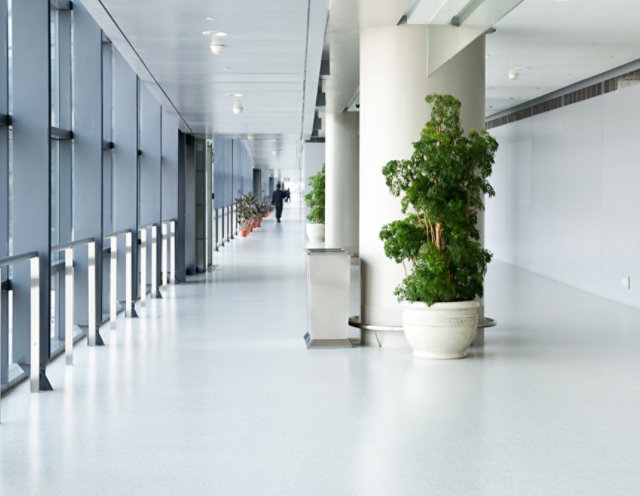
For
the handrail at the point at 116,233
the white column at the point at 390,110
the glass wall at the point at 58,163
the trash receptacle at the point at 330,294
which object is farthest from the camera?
the handrail at the point at 116,233

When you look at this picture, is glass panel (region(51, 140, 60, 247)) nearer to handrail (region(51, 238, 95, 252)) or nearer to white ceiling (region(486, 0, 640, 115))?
handrail (region(51, 238, 95, 252))

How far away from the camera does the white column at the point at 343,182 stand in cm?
1950

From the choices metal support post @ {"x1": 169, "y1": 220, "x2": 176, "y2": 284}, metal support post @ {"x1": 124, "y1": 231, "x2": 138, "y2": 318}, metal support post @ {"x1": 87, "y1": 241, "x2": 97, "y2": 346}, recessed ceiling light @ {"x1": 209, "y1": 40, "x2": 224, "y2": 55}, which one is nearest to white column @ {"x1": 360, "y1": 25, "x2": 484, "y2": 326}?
recessed ceiling light @ {"x1": 209, "y1": 40, "x2": 224, "y2": 55}

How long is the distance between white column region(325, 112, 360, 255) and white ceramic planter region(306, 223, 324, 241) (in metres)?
5.70

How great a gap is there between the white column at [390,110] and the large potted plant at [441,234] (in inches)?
17.2

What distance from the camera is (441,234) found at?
8.73 m

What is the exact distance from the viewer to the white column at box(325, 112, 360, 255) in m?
19.5

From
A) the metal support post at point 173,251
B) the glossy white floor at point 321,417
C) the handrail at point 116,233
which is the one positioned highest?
the handrail at point 116,233

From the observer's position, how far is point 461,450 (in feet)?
17.8

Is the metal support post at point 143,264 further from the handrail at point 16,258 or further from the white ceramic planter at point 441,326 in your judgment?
the handrail at point 16,258

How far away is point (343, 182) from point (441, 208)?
11320mm

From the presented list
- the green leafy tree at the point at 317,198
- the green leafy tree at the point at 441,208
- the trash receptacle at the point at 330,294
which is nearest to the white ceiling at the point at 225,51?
the green leafy tree at the point at 441,208

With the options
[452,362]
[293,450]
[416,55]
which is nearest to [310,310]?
[452,362]

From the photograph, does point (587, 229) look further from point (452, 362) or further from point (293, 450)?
point (293, 450)
